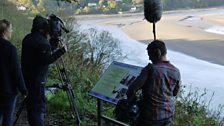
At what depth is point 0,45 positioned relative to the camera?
480 centimetres

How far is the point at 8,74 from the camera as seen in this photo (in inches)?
193

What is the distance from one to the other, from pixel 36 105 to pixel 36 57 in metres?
0.55

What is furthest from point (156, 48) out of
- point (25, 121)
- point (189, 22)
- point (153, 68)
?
point (189, 22)

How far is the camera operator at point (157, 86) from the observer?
13.0ft

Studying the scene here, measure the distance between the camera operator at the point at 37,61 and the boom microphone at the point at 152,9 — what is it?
1089 mm

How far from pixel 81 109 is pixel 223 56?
62.1 ft

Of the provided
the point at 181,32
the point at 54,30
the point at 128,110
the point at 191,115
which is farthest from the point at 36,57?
the point at 181,32

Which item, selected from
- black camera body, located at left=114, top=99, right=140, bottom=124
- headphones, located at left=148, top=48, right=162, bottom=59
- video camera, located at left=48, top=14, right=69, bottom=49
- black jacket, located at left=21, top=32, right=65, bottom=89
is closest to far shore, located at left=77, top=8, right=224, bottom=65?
video camera, located at left=48, top=14, right=69, bottom=49

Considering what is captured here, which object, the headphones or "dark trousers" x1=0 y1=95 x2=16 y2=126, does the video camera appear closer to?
"dark trousers" x1=0 y1=95 x2=16 y2=126

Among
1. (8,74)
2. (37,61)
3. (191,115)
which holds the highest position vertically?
(37,61)

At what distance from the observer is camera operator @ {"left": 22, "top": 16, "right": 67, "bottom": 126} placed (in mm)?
4848

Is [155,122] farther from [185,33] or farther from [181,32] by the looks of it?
[181,32]

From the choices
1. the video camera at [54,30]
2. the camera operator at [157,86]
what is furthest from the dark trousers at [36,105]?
the camera operator at [157,86]

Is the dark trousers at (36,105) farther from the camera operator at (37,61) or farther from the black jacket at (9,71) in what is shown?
the black jacket at (9,71)
